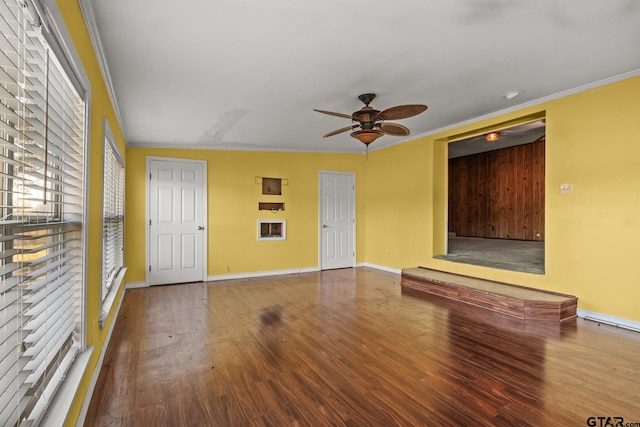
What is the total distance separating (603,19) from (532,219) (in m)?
6.80

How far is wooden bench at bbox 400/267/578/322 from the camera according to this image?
3.56 meters

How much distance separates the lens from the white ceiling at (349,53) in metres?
2.18

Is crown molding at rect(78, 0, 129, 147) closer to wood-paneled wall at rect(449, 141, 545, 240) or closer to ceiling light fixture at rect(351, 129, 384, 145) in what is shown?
ceiling light fixture at rect(351, 129, 384, 145)

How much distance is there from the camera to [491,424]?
183 centimetres

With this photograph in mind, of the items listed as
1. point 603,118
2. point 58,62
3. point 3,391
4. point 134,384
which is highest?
point 603,118

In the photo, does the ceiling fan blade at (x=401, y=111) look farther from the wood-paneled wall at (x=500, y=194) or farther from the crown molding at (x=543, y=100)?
the wood-paneled wall at (x=500, y=194)

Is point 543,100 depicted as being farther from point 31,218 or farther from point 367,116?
point 31,218

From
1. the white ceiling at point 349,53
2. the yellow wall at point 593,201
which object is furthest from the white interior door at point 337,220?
the yellow wall at point 593,201

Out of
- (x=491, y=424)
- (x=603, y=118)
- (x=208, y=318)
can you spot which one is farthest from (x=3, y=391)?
(x=603, y=118)

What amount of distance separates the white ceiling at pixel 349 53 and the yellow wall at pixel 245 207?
158 centimetres

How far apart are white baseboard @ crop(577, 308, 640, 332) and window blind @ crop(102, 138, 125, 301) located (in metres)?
4.92

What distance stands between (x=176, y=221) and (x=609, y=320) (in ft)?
19.8

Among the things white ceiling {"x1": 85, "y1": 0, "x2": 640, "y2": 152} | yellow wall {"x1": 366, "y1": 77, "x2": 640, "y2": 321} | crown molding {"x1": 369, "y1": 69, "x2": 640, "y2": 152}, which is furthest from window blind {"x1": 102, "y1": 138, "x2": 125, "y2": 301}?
yellow wall {"x1": 366, "y1": 77, "x2": 640, "y2": 321}

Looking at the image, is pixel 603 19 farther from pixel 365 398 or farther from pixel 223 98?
pixel 223 98
